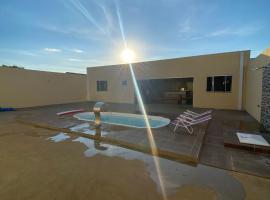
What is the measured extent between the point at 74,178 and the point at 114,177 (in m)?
0.63

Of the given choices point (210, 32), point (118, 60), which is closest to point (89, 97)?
point (118, 60)

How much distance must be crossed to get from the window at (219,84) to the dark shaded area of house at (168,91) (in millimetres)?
2913

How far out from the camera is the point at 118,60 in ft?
40.0

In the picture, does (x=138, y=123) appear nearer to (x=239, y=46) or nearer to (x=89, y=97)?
(x=239, y=46)

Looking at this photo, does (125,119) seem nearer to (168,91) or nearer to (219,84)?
(219,84)

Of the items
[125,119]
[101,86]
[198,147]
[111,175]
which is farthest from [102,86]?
[111,175]

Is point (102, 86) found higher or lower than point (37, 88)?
higher

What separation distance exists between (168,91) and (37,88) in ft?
35.2

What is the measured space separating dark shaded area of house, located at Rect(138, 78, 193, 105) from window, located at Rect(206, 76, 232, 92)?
9.56ft

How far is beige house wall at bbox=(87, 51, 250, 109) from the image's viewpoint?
27.3 feet

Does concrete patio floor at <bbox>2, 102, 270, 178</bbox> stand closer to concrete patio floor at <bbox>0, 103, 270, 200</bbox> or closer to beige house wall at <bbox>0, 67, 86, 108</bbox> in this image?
concrete patio floor at <bbox>0, 103, 270, 200</bbox>

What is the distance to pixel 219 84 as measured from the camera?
8773 mm

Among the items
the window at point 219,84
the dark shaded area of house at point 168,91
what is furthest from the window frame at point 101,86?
the window at point 219,84

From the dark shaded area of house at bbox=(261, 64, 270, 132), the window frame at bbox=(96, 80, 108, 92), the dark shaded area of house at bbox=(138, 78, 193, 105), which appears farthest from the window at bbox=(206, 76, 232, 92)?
the window frame at bbox=(96, 80, 108, 92)
